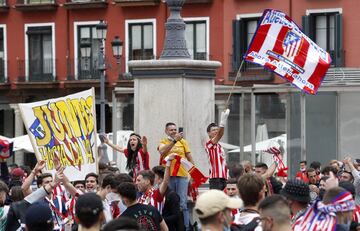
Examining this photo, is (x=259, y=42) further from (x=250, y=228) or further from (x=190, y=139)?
(x=250, y=228)

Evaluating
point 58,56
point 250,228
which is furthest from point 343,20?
point 250,228

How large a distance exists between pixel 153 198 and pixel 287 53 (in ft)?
19.0

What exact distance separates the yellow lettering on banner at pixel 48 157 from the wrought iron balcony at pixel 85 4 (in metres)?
39.4

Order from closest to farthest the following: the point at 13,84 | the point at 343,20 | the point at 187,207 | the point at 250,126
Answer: the point at 187,207, the point at 250,126, the point at 343,20, the point at 13,84

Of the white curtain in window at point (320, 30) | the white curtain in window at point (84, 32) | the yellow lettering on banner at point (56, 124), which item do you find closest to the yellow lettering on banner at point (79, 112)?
the yellow lettering on banner at point (56, 124)

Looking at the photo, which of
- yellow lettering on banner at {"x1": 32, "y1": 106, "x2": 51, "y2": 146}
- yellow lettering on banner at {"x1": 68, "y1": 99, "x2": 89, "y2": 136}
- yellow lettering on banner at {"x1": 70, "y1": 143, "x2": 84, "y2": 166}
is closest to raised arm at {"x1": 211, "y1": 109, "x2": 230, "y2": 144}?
yellow lettering on banner at {"x1": 70, "y1": 143, "x2": 84, "y2": 166}

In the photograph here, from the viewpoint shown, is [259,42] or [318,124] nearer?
[259,42]

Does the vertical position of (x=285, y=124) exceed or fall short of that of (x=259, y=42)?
it falls short

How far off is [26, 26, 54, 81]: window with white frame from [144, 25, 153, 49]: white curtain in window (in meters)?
4.47

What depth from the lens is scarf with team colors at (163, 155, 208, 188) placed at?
57.8ft

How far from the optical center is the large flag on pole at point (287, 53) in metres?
20.7

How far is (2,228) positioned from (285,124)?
37.0 feet

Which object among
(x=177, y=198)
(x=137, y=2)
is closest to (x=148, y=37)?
(x=137, y=2)

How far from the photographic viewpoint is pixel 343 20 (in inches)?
2044
